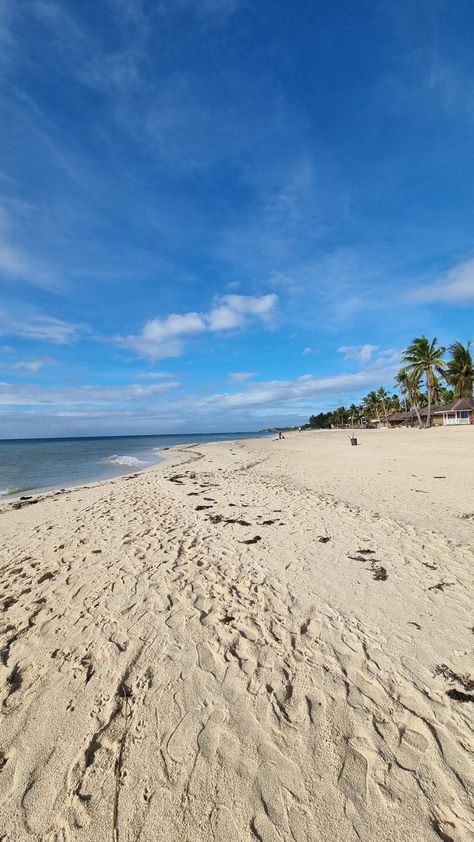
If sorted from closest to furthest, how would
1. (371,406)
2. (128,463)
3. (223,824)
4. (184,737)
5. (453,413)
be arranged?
(223,824) → (184,737) → (128,463) → (453,413) → (371,406)

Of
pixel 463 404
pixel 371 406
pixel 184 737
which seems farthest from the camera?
pixel 371 406

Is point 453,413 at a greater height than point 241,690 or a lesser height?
greater

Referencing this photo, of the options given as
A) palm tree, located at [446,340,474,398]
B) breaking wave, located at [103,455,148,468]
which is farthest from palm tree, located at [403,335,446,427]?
breaking wave, located at [103,455,148,468]

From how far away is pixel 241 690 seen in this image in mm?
3363

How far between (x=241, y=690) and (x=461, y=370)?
64.7 m

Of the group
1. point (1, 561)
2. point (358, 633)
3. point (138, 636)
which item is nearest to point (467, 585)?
point (358, 633)

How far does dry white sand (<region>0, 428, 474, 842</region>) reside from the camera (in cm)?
236

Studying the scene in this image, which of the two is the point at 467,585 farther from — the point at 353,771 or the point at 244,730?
the point at 244,730

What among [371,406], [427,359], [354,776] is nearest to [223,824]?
[354,776]

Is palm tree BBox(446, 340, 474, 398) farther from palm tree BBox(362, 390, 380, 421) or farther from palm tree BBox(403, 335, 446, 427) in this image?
palm tree BBox(362, 390, 380, 421)

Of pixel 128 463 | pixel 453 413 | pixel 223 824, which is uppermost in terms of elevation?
A: pixel 453 413

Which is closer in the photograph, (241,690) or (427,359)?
(241,690)

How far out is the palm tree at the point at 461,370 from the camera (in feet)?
182

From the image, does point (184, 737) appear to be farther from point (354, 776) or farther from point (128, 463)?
point (128, 463)
